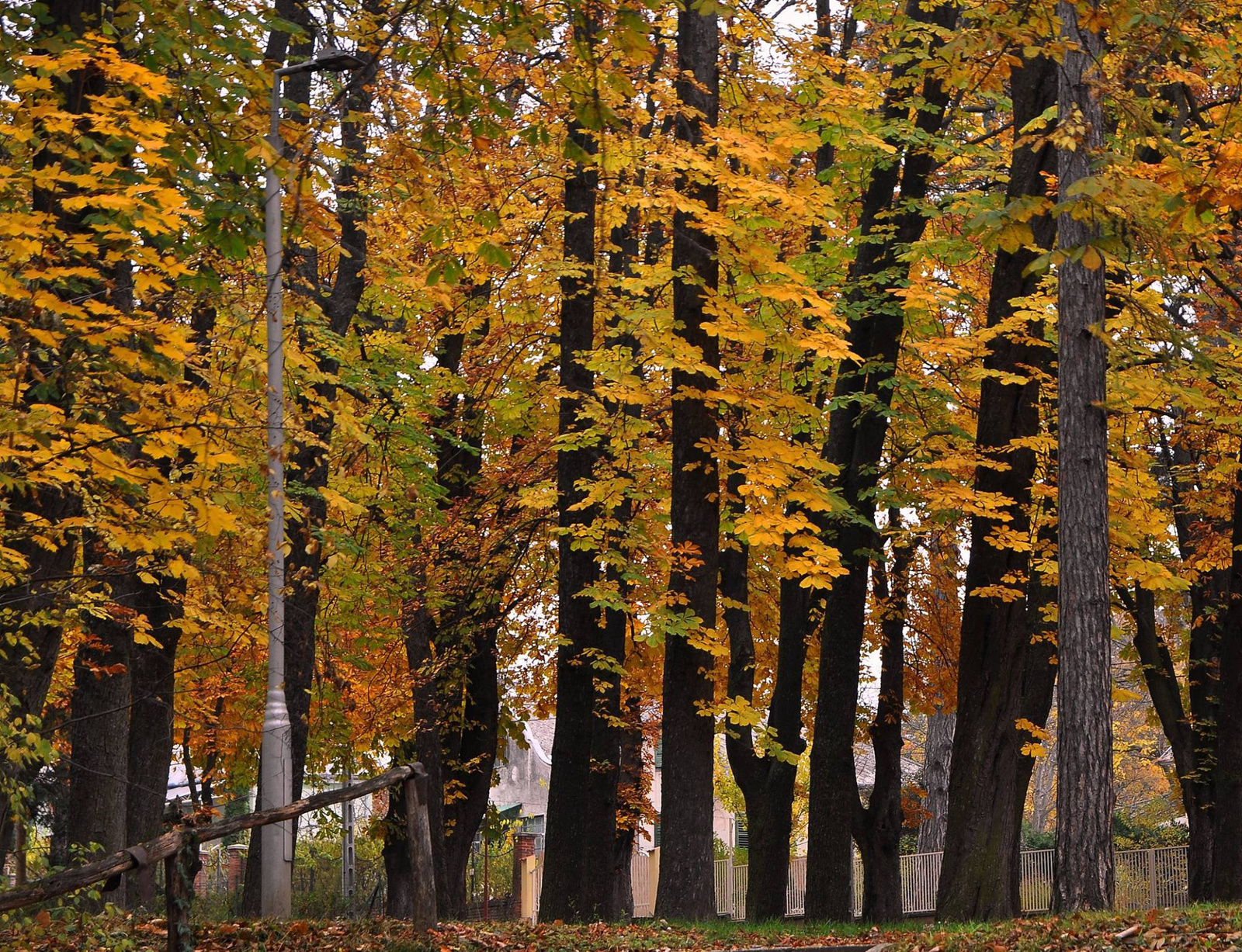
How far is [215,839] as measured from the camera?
812 centimetres

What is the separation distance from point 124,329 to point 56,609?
258cm

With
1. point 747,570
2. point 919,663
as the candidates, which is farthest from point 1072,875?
point 919,663

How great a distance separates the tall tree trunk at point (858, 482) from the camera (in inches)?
647

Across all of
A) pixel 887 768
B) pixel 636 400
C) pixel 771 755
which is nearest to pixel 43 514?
pixel 636 400

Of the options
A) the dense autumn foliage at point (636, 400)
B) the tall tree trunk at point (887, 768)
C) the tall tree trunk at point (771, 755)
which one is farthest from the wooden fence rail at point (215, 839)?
the tall tree trunk at point (887, 768)

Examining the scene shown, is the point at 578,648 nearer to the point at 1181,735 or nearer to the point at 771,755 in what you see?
the point at 771,755

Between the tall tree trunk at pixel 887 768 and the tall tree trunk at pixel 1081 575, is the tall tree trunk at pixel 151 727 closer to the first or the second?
the tall tree trunk at pixel 887 768

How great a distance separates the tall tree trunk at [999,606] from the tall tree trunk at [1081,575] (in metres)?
1.60

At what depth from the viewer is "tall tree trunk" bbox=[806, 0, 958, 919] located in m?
16.4

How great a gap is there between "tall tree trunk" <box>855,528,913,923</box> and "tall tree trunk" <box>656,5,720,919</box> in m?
5.78

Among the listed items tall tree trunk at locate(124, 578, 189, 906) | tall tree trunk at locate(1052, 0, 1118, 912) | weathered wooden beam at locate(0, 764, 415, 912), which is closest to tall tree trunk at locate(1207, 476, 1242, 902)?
tall tree trunk at locate(1052, 0, 1118, 912)

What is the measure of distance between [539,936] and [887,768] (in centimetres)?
1158

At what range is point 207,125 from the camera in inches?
360

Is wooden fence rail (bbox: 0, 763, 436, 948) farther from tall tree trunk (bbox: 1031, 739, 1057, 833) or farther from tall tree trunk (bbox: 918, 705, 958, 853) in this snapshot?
tall tree trunk (bbox: 1031, 739, 1057, 833)
